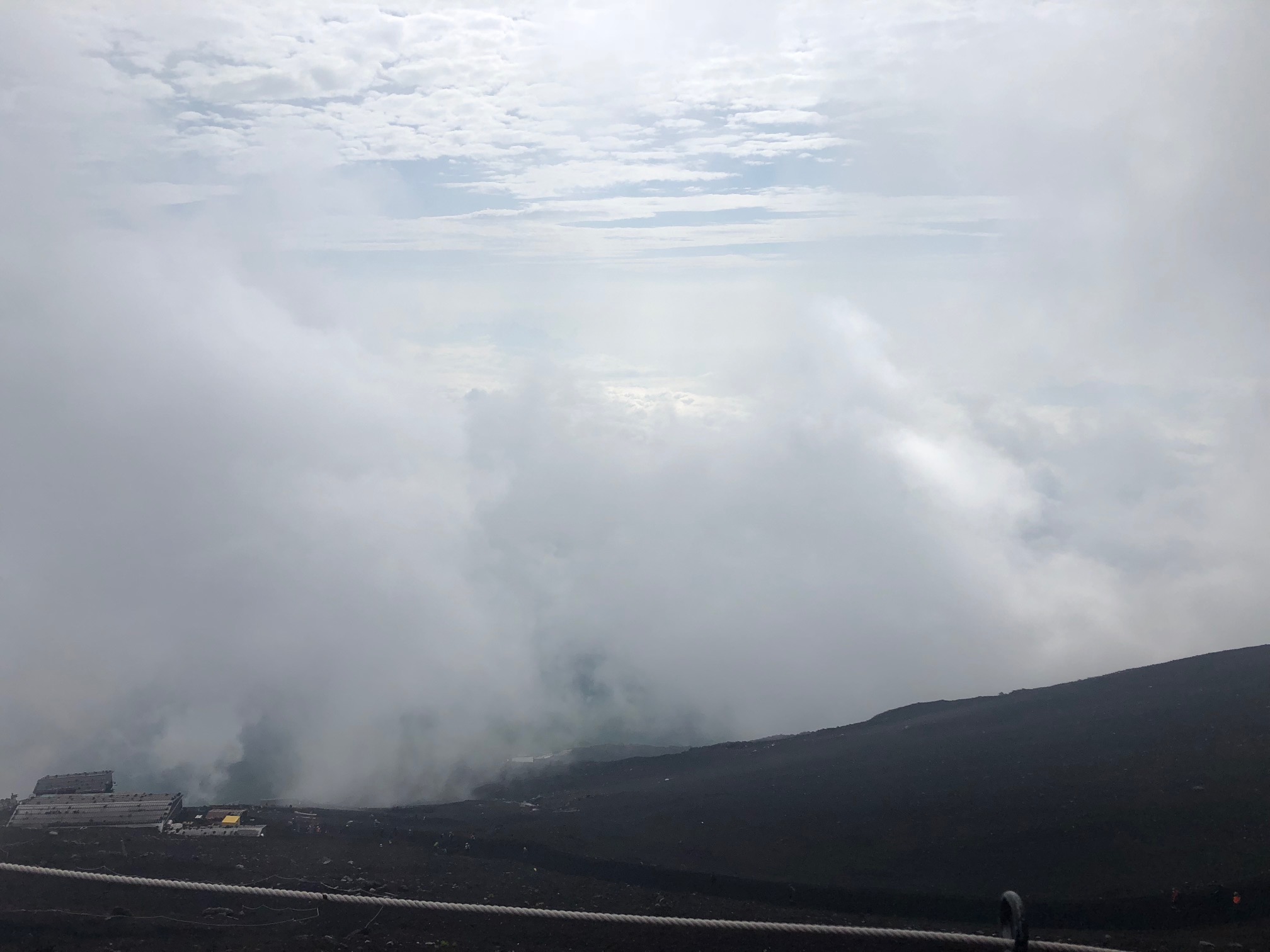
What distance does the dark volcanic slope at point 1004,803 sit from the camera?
2888 cm

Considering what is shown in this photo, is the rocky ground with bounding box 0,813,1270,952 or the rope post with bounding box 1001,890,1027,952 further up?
the rope post with bounding box 1001,890,1027,952

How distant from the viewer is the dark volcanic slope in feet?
94.7

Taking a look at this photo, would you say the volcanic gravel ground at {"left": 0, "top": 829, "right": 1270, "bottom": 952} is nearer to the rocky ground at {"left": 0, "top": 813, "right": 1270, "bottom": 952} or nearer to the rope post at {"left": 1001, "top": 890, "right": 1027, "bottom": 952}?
the rocky ground at {"left": 0, "top": 813, "right": 1270, "bottom": 952}

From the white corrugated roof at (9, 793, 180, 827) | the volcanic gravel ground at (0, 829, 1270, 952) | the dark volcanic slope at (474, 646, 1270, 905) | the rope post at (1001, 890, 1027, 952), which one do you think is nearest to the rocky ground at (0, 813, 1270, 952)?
the volcanic gravel ground at (0, 829, 1270, 952)

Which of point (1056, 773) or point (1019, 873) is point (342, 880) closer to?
point (1019, 873)

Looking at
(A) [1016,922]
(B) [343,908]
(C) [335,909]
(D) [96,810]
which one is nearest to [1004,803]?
(B) [343,908]

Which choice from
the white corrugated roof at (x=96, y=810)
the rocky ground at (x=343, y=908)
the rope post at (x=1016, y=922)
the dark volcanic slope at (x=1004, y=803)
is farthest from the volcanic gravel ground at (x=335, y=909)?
the rope post at (x=1016, y=922)

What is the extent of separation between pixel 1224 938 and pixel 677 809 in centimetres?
2100

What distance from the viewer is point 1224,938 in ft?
75.1

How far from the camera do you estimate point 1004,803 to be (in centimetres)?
3319

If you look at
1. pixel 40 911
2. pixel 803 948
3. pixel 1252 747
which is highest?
pixel 1252 747

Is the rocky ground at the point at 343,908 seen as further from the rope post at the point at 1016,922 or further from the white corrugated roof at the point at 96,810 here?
the rope post at the point at 1016,922

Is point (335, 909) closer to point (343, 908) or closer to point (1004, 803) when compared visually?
point (343, 908)

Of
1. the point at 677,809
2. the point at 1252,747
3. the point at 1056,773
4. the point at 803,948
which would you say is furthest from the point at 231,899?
the point at 1252,747
